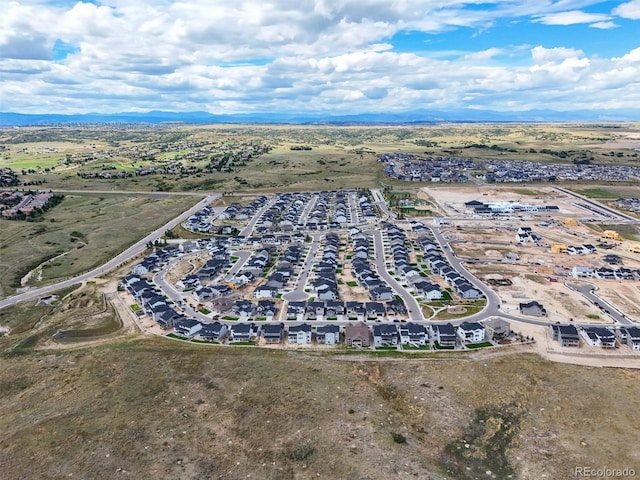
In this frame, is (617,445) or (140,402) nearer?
(617,445)

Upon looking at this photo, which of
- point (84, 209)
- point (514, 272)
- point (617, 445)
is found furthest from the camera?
point (84, 209)

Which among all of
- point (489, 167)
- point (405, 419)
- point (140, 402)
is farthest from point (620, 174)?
point (140, 402)

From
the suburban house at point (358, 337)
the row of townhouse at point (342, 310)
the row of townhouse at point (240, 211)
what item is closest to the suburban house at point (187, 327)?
the row of townhouse at point (342, 310)

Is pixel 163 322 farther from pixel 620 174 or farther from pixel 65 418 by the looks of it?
pixel 620 174

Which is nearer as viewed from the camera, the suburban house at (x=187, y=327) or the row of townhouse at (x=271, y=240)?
the suburban house at (x=187, y=327)

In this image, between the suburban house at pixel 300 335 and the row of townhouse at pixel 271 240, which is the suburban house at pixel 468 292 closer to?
the suburban house at pixel 300 335

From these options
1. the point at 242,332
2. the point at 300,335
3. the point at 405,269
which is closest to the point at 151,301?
the point at 242,332

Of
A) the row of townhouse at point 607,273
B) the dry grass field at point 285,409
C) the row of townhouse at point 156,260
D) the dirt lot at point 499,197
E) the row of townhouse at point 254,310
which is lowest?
the dry grass field at point 285,409

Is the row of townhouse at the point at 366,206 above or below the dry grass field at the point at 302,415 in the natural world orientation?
above
